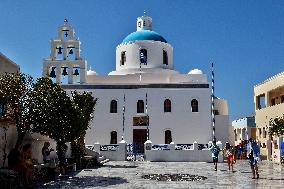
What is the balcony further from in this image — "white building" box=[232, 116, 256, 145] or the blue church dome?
the blue church dome

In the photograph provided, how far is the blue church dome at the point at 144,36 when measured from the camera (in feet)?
120

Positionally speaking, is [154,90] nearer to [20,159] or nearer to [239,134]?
[239,134]

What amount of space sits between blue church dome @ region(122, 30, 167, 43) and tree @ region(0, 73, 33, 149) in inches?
940

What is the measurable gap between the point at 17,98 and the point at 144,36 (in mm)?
24946

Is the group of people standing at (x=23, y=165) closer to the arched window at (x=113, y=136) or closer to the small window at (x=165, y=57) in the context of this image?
the arched window at (x=113, y=136)

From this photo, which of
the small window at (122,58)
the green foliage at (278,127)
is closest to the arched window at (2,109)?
the green foliage at (278,127)

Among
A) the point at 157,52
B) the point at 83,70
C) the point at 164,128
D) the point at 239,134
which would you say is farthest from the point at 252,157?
the point at 239,134

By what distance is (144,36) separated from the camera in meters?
36.6

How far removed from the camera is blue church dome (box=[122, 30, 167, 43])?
3650 centimetres

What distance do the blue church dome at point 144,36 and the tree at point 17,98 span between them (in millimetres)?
23877

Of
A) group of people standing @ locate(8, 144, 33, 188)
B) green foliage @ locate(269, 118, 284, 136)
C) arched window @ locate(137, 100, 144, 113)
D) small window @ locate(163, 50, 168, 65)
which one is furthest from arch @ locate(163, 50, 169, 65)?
group of people standing @ locate(8, 144, 33, 188)

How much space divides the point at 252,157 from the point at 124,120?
61.0 feet

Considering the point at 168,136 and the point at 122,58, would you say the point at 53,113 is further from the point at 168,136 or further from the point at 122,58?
the point at 122,58

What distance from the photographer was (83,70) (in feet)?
104
